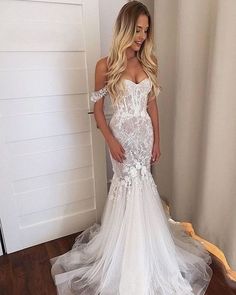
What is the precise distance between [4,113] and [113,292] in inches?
45.1

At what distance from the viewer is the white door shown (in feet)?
4.88

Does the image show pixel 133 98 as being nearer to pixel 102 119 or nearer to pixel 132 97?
pixel 132 97

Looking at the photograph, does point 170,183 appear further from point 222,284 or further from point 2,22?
point 2,22

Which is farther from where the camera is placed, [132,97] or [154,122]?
[154,122]

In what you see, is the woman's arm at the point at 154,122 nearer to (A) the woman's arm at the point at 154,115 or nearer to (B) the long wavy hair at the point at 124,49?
(A) the woman's arm at the point at 154,115

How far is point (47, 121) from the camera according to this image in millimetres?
1654

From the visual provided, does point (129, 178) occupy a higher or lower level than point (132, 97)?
lower

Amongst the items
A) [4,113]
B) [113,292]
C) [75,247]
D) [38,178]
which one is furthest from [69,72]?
[113,292]

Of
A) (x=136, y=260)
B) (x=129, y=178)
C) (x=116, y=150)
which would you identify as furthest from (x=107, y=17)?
(x=136, y=260)

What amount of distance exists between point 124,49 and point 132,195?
0.72 m

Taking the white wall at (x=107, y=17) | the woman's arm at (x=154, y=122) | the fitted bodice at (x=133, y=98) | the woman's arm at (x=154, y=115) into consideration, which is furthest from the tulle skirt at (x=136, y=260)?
the white wall at (x=107, y=17)

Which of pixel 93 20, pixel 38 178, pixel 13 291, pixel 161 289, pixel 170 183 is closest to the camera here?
pixel 161 289

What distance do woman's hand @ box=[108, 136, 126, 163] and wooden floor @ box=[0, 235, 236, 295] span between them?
0.83 m

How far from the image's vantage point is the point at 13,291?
4.88 feet
